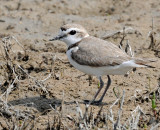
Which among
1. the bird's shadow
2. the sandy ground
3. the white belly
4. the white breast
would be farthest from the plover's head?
the bird's shadow

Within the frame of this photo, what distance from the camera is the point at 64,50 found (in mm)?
7203

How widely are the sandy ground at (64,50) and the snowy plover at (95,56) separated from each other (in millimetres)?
437

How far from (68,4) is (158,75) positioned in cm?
339

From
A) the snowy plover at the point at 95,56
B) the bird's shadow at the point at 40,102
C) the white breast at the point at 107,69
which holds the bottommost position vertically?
the bird's shadow at the point at 40,102

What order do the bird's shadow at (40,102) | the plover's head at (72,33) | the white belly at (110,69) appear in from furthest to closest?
the plover's head at (72,33) < the bird's shadow at (40,102) < the white belly at (110,69)

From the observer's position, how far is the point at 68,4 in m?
8.93

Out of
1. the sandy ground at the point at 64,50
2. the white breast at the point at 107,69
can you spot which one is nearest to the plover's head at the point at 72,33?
the white breast at the point at 107,69

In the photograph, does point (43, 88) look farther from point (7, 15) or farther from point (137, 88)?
point (7, 15)

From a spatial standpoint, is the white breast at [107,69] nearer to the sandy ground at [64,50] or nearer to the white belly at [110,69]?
the white belly at [110,69]

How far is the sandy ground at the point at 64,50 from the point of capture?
553 centimetres

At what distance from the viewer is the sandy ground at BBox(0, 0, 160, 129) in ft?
18.1

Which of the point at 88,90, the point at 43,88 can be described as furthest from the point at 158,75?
the point at 43,88

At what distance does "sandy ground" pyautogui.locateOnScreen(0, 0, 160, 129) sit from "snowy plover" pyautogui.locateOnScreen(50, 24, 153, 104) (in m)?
0.44

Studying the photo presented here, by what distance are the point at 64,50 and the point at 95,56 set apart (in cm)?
196
